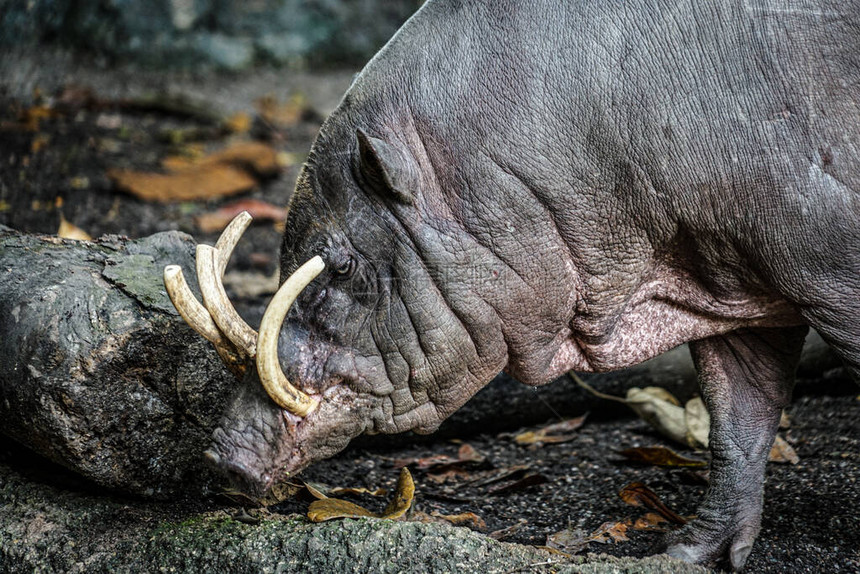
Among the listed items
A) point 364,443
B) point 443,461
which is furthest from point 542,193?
point 364,443

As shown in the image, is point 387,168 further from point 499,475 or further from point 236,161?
point 236,161

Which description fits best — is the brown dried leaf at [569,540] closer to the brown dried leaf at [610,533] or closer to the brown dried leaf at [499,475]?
the brown dried leaf at [610,533]

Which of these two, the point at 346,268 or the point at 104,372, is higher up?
the point at 346,268

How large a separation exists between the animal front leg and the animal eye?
1.42m

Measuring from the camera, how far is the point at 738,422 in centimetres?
371

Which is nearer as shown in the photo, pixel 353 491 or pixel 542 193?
pixel 542 193

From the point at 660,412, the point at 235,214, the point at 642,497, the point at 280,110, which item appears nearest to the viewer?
the point at 642,497

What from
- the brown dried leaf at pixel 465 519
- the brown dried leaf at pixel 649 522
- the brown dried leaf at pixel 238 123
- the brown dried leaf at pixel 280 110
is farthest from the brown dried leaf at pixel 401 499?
the brown dried leaf at pixel 280 110

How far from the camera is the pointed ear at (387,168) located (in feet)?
9.77

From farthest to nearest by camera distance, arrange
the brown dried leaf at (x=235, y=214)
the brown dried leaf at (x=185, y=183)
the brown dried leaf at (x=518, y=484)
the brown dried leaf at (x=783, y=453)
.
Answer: the brown dried leaf at (x=185, y=183) → the brown dried leaf at (x=235, y=214) → the brown dried leaf at (x=783, y=453) → the brown dried leaf at (x=518, y=484)

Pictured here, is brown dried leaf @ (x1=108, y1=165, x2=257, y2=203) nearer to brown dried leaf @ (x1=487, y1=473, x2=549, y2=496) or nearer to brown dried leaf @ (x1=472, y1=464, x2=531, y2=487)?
brown dried leaf @ (x1=472, y1=464, x2=531, y2=487)

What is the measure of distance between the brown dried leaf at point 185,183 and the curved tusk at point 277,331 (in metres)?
3.98

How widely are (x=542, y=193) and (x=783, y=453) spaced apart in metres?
1.81

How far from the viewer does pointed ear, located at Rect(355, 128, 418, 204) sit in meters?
2.98
